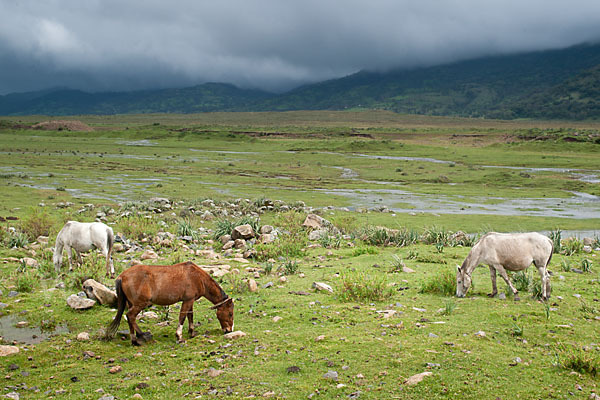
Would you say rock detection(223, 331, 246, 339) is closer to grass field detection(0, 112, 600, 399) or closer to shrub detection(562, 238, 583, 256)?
grass field detection(0, 112, 600, 399)

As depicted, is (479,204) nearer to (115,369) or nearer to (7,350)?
(115,369)

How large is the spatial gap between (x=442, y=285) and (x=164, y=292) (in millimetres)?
6555

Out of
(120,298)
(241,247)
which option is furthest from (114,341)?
(241,247)

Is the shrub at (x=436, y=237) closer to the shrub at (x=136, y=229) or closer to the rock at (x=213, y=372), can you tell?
the shrub at (x=136, y=229)

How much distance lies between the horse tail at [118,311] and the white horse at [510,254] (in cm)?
731

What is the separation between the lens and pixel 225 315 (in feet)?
26.6

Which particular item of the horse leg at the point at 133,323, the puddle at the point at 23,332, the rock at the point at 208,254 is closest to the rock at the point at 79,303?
the puddle at the point at 23,332

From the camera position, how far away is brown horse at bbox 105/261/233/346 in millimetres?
7652

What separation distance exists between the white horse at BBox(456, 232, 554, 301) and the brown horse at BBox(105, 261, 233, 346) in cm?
566

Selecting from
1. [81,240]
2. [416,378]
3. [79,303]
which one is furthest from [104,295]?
[416,378]

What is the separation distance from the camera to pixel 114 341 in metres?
7.79

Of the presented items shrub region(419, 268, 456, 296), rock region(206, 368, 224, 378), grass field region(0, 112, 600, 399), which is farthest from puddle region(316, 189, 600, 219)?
rock region(206, 368, 224, 378)

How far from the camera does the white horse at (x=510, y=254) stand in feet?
32.4

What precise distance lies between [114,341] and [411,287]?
280 inches
